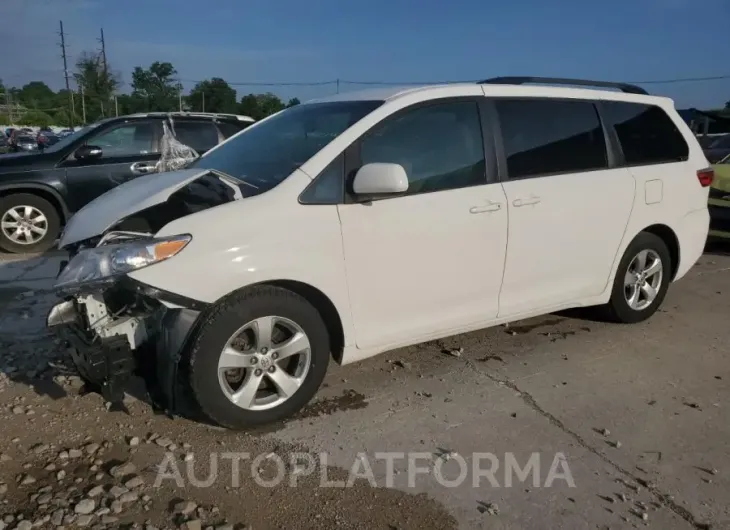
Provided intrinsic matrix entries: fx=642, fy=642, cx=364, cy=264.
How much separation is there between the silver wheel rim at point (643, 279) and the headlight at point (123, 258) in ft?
11.5

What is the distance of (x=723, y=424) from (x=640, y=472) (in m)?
0.86

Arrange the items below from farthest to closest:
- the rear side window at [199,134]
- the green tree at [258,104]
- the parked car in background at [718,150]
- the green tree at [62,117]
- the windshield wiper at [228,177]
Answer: the green tree at [62,117]
the green tree at [258,104]
the parked car in background at [718,150]
the rear side window at [199,134]
the windshield wiper at [228,177]

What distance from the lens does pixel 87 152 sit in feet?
26.2

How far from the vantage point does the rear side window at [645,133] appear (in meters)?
4.85

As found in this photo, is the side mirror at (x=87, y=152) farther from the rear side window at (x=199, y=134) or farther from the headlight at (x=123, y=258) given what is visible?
the headlight at (x=123, y=258)

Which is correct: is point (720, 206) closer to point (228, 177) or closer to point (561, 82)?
point (561, 82)

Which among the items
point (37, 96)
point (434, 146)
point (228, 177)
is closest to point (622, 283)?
point (434, 146)

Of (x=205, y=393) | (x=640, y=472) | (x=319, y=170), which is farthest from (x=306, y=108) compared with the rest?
(x=640, y=472)

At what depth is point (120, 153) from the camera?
8.27 m

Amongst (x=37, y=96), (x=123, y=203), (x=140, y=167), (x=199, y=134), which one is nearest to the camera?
(x=123, y=203)

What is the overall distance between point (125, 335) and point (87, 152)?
18.2 feet

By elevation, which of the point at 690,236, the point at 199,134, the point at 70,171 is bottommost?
the point at 690,236

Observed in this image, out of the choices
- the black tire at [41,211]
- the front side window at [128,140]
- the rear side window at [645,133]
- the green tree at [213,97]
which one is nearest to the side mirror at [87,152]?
the front side window at [128,140]

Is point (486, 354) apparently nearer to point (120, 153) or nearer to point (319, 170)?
point (319, 170)
